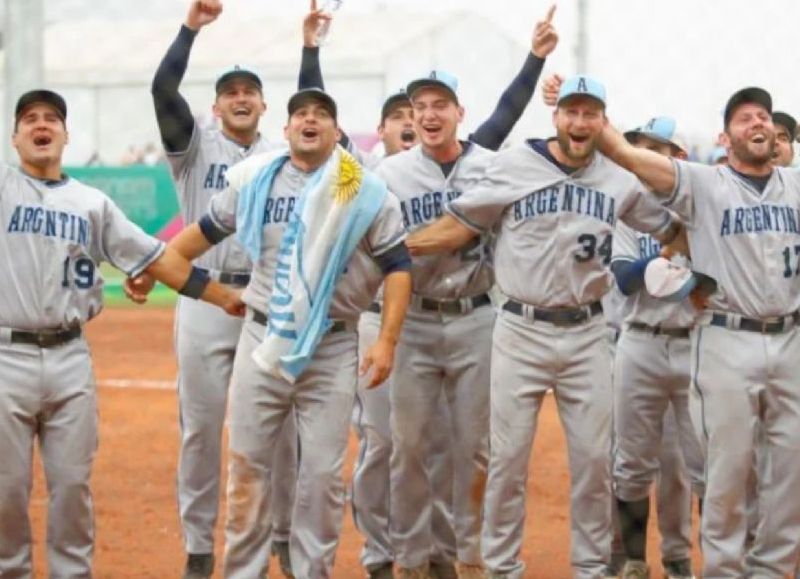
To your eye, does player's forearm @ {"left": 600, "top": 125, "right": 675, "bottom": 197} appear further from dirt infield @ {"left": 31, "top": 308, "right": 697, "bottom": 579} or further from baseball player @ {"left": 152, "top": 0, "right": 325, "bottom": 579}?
dirt infield @ {"left": 31, "top": 308, "right": 697, "bottom": 579}

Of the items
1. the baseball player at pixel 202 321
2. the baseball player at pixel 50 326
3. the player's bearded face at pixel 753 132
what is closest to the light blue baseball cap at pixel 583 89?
the player's bearded face at pixel 753 132

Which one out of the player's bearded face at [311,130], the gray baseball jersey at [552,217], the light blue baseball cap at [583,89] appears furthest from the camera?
the gray baseball jersey at [552,217]

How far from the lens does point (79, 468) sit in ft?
20.6

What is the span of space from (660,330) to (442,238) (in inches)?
45.1

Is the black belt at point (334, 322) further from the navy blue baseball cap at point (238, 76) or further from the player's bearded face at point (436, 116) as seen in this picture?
the navy blue baseball cap at point (238, 76)

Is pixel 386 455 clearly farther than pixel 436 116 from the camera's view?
Yes

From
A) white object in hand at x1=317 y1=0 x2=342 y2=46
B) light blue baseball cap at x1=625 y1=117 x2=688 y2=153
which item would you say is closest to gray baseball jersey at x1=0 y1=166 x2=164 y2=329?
white object in hand at x1=317 y1=0 x2=342 y2=46

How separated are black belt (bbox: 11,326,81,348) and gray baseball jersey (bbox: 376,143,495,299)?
1456mm

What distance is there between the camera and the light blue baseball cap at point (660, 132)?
7.48 metres

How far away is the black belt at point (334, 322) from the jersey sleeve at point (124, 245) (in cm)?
43

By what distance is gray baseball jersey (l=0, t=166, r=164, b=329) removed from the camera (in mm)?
6191

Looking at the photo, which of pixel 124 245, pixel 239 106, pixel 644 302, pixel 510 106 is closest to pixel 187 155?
pixel 239 106

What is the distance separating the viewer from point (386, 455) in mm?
7238

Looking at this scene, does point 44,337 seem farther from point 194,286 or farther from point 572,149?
point 572,149
